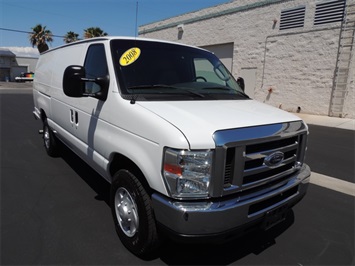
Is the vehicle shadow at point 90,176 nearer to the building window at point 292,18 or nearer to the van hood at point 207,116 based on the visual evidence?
the van hood at point 207,116

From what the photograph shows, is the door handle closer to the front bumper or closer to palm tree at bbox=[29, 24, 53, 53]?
the front bumper

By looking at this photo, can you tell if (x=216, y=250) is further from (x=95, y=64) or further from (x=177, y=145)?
(x=95, y=64)

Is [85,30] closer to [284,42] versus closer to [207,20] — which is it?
[207,20]

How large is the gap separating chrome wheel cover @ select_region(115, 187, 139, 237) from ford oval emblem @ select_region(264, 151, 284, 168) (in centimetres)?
123

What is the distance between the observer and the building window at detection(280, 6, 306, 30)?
14.9 metres

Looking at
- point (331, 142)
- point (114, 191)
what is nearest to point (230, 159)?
point (114, 191)

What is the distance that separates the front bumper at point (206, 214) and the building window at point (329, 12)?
47.2 feet

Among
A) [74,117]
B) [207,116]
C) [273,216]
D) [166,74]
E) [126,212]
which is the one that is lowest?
[126,212]

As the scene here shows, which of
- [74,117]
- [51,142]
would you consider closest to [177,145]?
[74,117]

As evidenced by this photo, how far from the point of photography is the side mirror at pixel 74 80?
9.20ft

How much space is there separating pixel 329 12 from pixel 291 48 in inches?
93.3

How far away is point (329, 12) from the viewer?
45.2 feet

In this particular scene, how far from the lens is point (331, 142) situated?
8.33 meters

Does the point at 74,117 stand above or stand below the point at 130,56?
below
